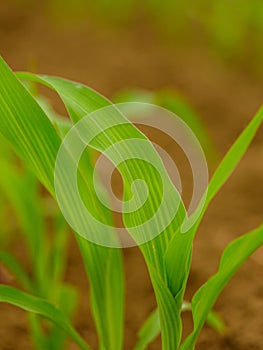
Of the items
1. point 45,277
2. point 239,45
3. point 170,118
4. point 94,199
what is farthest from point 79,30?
point 94,199

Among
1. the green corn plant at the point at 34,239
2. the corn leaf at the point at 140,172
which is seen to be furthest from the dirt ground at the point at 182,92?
the corn leaf at the point at 140,172

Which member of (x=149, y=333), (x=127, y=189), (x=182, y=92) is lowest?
(x=149, y=333)

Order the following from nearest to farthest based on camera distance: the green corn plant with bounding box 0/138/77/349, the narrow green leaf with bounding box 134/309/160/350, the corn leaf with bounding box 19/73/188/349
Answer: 1. the corn leaf with bounding box 19/73/188/349
2. the narrow green leaf with bounding box 134/309/160/350
3. the green corn plant with bounding box 0/138/77/349

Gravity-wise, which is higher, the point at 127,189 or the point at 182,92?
the point at 127,189

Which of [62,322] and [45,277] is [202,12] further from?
[62,322]

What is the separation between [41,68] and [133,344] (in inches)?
47.4

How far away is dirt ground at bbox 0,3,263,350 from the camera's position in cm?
117

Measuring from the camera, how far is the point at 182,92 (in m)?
2.05

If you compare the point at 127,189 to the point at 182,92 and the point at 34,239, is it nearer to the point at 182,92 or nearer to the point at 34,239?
the point at 34,239

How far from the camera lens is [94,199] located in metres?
0.86

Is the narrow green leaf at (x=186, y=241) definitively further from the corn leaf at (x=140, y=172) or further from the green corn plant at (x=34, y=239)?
the green corn plant at (x=34, y=239)

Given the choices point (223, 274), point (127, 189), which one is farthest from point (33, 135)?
point (223, 274)

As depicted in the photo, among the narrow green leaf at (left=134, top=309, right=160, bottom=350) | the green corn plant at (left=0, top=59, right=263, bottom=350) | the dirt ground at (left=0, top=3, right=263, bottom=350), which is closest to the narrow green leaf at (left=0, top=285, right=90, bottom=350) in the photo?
the green corn plant at (left=0, top=59, right=263, bottom=350)

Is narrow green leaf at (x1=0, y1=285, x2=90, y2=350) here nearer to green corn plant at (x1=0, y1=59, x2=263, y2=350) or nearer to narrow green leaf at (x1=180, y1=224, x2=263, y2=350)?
green corn plant at (x1=0, y1=59, x2=263, y2=350)
